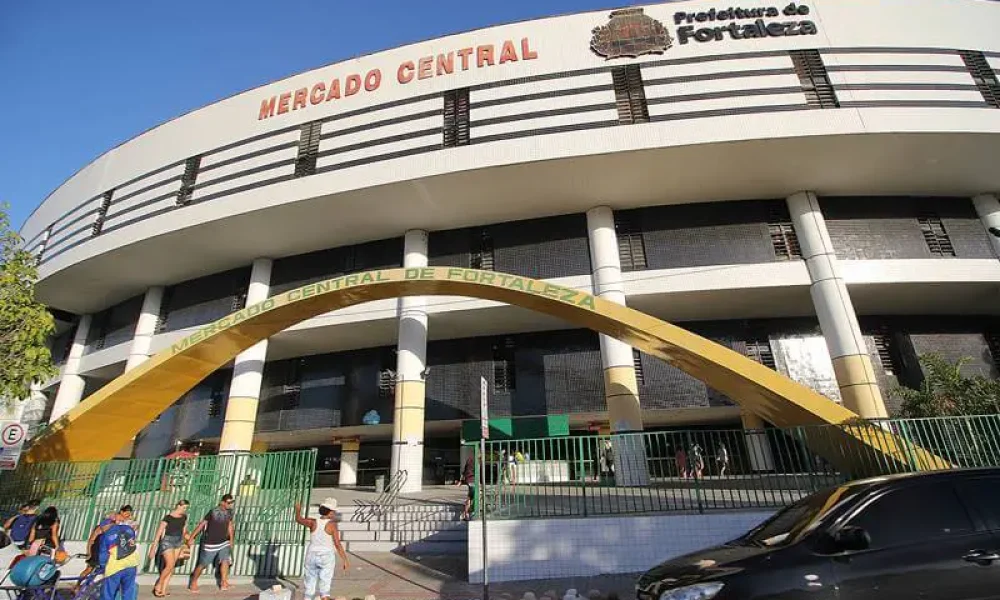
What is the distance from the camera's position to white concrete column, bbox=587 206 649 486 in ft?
49.1

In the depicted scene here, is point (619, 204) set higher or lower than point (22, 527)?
higher

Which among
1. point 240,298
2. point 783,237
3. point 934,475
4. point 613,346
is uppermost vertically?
point 240,298

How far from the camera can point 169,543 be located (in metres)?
7.89

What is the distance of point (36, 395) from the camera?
24719 mm

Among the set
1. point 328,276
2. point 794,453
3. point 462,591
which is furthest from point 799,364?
point 328,276

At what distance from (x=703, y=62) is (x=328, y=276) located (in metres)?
16.2

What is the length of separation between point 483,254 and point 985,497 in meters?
15.7

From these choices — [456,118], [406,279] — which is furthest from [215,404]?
[456,118]

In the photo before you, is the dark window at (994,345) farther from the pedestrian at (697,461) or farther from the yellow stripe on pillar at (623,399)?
the pedestrian at (697,461)

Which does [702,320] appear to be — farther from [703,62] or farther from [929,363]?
[703,62]

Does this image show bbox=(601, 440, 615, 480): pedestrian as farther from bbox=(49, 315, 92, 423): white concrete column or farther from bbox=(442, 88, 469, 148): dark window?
bbox=(49, 315, 92, 423): white concrete column

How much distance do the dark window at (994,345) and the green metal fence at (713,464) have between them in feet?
39.1

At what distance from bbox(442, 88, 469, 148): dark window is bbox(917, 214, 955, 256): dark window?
54.3 feet

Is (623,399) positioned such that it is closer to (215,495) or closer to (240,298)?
(215,495)
